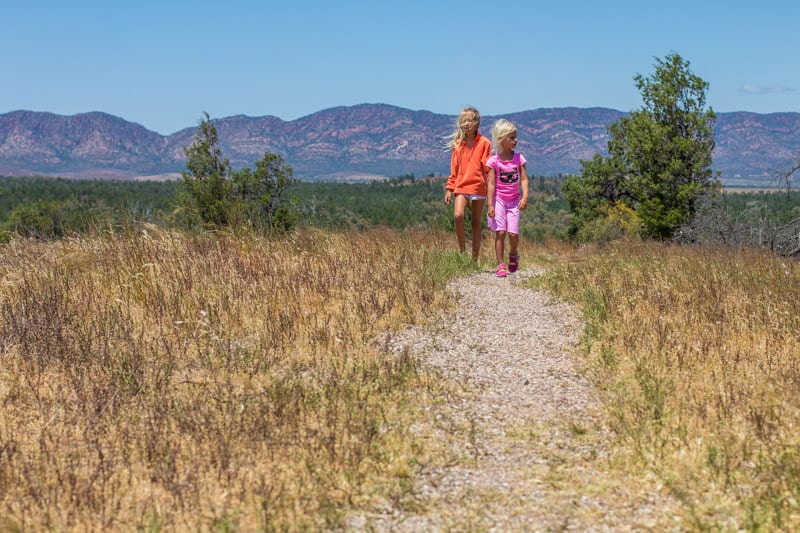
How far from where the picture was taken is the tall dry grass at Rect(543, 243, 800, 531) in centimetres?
366

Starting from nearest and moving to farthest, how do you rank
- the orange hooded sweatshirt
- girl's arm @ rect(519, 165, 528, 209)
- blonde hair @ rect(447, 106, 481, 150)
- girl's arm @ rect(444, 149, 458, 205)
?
girl's arm @ rect(519, 165, 528, 209)
blonde hair @ rect(447, 106, 481, 150)
the orange hooded sweatshirt
girl's arm @ rect(444, 149, 458, 205)

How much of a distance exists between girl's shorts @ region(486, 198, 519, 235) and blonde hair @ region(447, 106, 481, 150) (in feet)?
3.75

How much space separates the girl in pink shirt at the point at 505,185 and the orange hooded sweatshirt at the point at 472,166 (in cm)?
29

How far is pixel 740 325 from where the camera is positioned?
6336mm

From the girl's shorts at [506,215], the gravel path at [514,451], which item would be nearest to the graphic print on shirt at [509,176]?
the girl's shorts at [506,215]

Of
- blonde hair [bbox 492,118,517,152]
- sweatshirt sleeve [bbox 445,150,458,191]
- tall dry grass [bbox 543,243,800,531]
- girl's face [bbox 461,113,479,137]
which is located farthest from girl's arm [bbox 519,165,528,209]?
tall dry grass [bbox 543,243,800,531]

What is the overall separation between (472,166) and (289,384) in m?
6.35

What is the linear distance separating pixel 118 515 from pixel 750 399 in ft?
13.8

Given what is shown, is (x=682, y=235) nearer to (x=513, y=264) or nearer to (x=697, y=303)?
(x=513, y=264)

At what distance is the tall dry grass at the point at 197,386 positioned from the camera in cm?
361

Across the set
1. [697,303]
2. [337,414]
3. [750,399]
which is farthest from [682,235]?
[337,414]

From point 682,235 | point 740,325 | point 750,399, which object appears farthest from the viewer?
point 682,235

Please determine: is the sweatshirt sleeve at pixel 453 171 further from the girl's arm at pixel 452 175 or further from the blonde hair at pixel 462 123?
the blonde hair at pixel 462 123

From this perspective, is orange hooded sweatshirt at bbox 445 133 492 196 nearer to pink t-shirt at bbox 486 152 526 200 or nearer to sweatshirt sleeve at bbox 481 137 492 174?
sweatshirt sleeve at bbox 481 137 492 174
